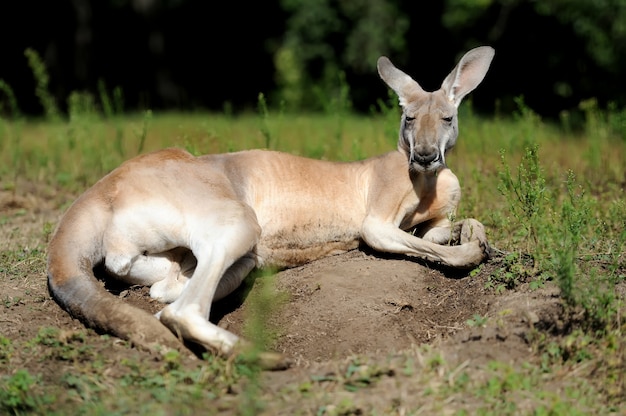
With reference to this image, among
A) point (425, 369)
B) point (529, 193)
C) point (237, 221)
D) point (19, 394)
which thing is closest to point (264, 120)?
point (237, 221)

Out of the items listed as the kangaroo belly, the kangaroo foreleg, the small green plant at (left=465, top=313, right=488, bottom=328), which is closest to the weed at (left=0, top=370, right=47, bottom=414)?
the kangaroo belly

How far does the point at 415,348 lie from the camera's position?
4270 mm

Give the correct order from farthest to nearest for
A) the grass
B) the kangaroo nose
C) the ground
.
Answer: the kangaroo nose
the ground
the grass

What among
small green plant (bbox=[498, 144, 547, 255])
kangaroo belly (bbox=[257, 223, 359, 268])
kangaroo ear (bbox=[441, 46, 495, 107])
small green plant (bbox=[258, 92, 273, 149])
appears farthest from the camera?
small green plant (bbox=[258, 92, 273, 149])

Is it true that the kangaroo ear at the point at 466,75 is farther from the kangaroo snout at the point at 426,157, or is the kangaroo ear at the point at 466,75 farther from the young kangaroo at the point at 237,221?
the kangaroo snout at the point at 426,157

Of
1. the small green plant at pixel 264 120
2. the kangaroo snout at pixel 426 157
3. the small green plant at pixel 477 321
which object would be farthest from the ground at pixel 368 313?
the small green plant at pixel 264 120

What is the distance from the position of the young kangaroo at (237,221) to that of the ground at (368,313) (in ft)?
0.47

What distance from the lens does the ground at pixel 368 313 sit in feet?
14.1

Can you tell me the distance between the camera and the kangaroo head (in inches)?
216

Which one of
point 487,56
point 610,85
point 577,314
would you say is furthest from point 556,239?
point 610,85

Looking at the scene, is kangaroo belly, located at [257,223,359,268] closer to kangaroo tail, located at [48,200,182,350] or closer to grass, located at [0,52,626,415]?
grass, located at [0,52,626,415]

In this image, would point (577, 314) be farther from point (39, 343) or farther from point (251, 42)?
point (251, 42)

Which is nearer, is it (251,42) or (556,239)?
(556,239)

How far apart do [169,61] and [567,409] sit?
22.0m
